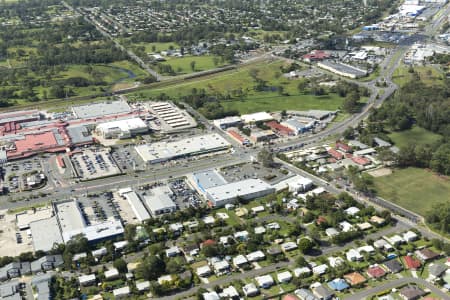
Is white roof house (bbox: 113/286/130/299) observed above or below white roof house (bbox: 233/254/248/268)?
below

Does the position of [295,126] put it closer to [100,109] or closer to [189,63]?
[100,109]

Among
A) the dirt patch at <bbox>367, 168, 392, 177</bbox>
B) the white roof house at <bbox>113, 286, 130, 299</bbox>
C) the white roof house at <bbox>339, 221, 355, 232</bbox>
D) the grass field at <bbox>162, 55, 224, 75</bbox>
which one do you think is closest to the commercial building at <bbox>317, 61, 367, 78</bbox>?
the grass field at <bbox>162, 55, 224, 75</bbox>

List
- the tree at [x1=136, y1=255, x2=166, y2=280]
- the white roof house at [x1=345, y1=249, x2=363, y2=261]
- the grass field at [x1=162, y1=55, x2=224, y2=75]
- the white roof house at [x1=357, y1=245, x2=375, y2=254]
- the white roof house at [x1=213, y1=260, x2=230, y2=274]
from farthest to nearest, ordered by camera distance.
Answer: the grass field at [x1=162, y1=55, x2=224, y2=75]
the white roof house at [x1=357, y1=245, x2=375, y2=254]
the white roof house at [x1=345, y1=249, x2=363, y2=261]
the white roof house at [x1=213, y1=260, x2=230, y2=274]
the tree at [x1=136, y1=255, x2=166, y2=280]

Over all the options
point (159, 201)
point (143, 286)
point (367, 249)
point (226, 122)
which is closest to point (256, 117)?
point (226, 122)

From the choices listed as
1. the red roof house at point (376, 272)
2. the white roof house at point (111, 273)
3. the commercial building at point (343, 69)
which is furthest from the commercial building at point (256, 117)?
the white roof house at point (111, 273)

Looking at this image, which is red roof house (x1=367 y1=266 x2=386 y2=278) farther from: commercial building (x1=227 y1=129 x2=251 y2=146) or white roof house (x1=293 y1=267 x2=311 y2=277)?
commercial building (x1=227 y1=129 x2=251 y2=146)

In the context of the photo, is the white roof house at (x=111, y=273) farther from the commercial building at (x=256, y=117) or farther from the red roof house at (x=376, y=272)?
the commercial building at (x=256, y=117)
